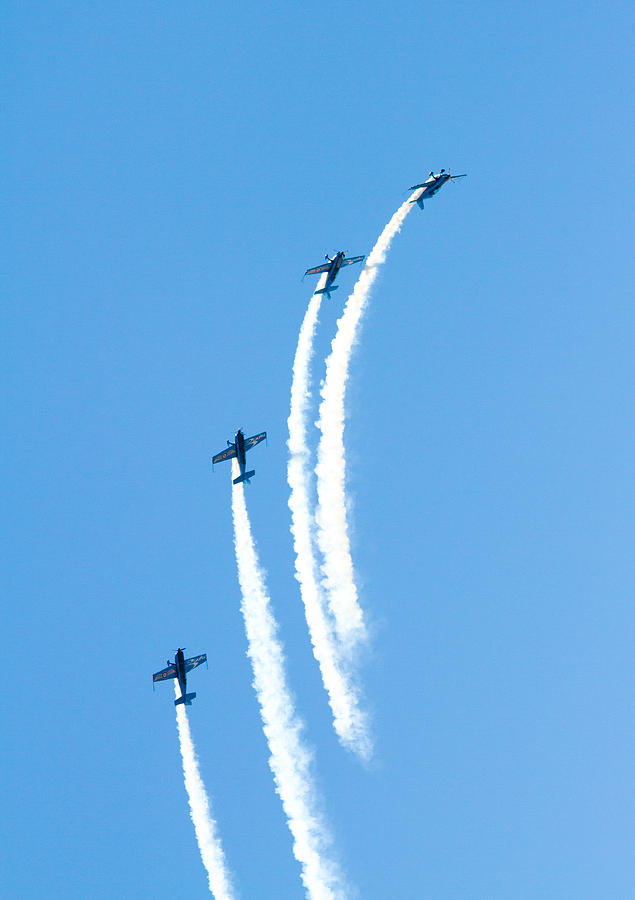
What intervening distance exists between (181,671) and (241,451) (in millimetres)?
16350

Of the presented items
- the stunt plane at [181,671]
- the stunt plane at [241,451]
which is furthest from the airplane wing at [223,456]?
the stunt plane at [181,671]

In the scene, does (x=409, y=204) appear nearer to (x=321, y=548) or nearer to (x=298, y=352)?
(x=298, y=352)

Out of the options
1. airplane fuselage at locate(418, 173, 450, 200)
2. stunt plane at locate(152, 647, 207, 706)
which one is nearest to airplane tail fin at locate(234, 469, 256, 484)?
stunt plane at locate(152, 647, 207, 706)

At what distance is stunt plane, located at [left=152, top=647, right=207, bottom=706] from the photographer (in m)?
77.1

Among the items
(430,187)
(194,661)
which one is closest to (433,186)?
(430,187)

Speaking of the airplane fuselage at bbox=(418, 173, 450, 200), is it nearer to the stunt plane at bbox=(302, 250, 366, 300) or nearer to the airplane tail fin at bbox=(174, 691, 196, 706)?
the stunt plane at bbox=(302, 250, 366, 300)

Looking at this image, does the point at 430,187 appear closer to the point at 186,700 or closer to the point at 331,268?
the point at 331,268

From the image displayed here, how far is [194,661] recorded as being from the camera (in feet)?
257

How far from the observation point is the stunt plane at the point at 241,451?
7850 cm

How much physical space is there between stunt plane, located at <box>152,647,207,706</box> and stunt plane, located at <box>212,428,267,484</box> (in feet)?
43.0

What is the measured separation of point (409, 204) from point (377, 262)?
4.69m

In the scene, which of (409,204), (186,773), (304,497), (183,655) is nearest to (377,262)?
(409,204)

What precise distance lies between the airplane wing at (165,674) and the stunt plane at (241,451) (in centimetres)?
1422

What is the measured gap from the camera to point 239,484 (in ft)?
257
